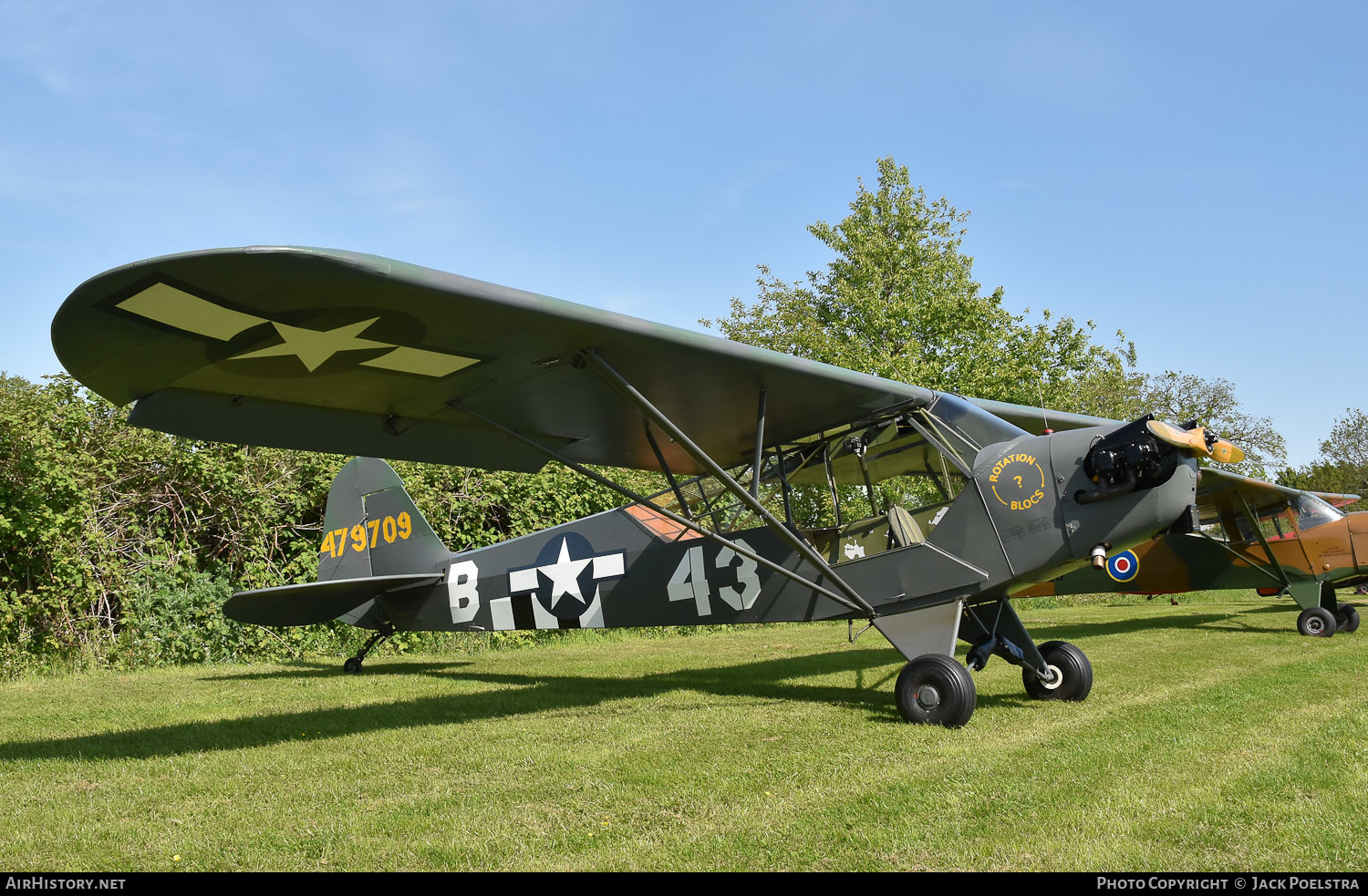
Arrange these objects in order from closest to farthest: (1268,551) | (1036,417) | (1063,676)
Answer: (1063,676) → (1036,417) → (1268,551)

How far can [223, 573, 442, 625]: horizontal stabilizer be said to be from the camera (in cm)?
775

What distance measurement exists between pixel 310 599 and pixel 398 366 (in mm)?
4072

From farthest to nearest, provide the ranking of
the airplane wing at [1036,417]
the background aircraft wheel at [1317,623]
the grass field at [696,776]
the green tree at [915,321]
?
1. the green tree at [915,321]
2. the background aircraft wheel at [1317,623]
3. the airplane wing at [1036,417]
4. the grass field at [696,776]

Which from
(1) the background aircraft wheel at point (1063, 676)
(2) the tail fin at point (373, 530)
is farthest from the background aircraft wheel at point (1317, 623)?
(2) the tail fin at point (373, 530)

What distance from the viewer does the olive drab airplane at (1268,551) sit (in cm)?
1275

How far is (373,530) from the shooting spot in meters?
10.1

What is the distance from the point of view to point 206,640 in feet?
38.3

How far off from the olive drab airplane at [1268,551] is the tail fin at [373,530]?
8536 mm

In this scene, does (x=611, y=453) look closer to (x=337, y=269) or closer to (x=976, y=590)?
(x=976, y=590)

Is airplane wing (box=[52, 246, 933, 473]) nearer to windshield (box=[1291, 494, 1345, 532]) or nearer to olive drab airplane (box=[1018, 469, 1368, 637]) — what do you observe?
olive drab airplane (box=[1018, 469, 1368, 637])

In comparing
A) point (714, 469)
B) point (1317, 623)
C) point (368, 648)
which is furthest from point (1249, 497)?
point (368, 648)

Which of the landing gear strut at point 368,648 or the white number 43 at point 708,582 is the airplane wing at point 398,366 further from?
the landing gear strut at point 368,648

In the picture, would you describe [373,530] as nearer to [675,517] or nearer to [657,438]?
[657,438]
